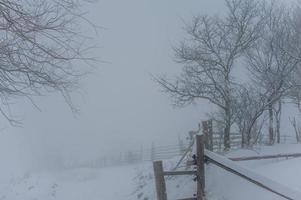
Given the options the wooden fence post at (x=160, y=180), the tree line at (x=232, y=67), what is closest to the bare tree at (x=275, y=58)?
the tree line at (x=232, y=67)

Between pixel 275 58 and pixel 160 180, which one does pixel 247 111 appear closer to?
pixel 275 58

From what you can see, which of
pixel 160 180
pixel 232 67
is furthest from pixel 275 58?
pixel 160 180

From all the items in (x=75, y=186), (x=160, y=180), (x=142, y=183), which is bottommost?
(x=75, y=186)

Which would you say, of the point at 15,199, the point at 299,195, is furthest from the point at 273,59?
the point at 299,195

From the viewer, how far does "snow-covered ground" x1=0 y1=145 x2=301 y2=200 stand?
915 cm

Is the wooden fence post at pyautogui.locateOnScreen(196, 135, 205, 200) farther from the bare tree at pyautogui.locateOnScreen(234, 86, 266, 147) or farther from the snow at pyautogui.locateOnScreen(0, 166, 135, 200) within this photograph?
the bare tree at pyautogui.locateOnScreen(234, 86, 266, 147)

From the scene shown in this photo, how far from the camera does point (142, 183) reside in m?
21.0

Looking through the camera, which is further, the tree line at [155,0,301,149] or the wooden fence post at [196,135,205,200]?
the tree line at [155,0,301,149]

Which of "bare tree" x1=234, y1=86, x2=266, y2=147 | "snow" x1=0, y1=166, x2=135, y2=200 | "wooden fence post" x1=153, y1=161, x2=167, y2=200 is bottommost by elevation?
"snow" x1=0, y1=166, x2=135, y2=200

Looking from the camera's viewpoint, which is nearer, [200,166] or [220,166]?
[220,166]

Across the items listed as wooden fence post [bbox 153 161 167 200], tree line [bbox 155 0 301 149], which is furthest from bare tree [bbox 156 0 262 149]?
wooden fence post [bbox 153 161 167 200]

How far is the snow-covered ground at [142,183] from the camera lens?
9.15m

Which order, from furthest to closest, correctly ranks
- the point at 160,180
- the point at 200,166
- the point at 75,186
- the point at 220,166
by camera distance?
the point at 75,186, the point at 160,180, the point at 200,166, the point at 220,166

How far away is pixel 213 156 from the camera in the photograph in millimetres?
8133
